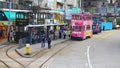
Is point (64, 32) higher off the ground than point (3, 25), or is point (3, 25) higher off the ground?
point (3, 25)

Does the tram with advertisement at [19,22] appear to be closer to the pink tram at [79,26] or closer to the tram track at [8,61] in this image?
the pink tram at [79,26]

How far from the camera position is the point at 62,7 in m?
96.8

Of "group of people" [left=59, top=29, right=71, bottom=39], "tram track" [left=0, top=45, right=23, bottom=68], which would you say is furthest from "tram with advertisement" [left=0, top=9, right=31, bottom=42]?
"tram track" [left=0, top=45, right=23, bottom=68]

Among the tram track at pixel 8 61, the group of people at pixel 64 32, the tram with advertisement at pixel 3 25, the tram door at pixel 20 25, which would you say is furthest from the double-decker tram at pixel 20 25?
the tram track at pixel 8 61

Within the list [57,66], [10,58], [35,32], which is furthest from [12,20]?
[57,66]

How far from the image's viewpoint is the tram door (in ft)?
172

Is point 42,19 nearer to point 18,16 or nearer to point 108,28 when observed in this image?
point 18,16

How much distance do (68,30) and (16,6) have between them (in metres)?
10.1

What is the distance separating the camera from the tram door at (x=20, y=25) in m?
52.4

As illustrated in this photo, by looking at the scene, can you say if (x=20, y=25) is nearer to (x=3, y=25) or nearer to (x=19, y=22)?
(x=19, y=22)

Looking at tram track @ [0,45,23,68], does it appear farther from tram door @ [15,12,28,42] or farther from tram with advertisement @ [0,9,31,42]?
tram with advertisement @ [0,9,31,42]

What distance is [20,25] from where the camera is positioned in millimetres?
53750

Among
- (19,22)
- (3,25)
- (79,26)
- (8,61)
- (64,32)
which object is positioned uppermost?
(19,22)

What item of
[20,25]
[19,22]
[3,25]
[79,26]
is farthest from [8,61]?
[79,26]
